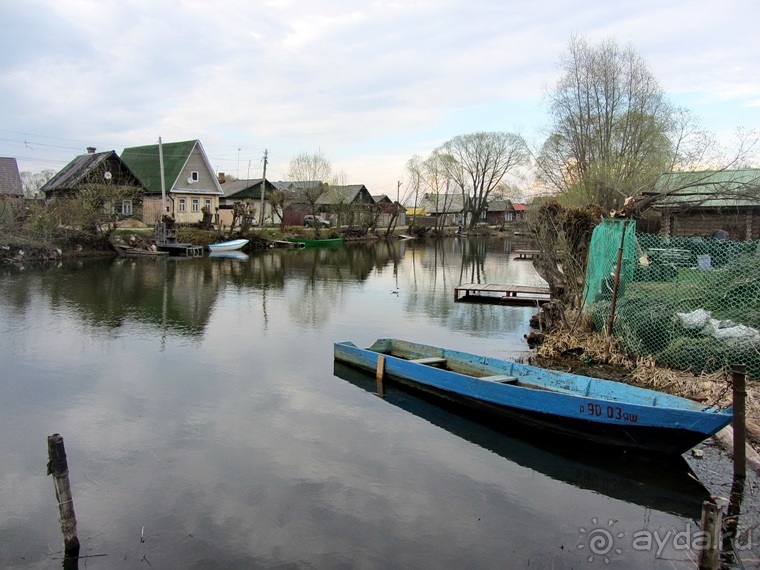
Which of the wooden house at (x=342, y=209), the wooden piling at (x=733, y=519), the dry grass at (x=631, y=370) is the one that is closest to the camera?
the wooden piling at (x=733, y=519)

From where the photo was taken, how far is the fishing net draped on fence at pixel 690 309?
830 centimetres

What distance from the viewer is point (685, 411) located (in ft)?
19.9

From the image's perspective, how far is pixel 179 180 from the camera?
44281 mm

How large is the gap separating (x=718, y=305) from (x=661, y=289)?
997 millimetres

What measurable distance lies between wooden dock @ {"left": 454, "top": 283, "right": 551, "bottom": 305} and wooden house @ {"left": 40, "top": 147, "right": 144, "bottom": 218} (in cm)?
2520

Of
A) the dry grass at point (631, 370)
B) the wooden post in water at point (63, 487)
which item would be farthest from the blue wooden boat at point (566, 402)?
the wooden post in water at point (63, 487)

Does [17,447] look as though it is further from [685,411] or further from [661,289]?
[661,289]

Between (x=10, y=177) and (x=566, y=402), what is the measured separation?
4499 cm

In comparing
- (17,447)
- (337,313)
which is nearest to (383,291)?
(337,313)

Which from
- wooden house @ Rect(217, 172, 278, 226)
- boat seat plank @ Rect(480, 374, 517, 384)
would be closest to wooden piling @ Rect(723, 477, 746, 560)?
boat seat plank @ Rect(480, 374, 517, 384)

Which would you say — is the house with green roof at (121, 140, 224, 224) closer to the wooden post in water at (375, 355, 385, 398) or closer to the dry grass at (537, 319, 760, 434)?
the wooden post in water at (375, 355, 385, 398)

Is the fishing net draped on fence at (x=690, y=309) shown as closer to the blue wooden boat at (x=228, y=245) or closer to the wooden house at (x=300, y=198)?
the blue wooden boat at (x=228, y=245)

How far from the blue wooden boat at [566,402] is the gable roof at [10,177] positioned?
38.6m

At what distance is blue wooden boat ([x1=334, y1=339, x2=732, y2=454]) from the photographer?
6.28m
